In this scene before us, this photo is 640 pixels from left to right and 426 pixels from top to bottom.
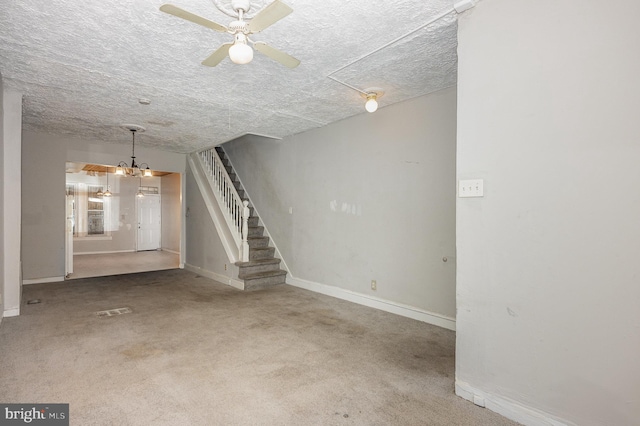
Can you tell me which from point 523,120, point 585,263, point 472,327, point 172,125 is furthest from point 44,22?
point 585,263

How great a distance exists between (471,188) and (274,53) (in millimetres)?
1638

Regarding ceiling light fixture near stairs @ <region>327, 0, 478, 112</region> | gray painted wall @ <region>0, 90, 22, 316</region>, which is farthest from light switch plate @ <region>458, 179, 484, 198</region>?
gray painted wall @ <region>0, 90, 22, 316</region>

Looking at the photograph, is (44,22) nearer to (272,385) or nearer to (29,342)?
(29,342)

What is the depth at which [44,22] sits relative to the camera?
2289 mm

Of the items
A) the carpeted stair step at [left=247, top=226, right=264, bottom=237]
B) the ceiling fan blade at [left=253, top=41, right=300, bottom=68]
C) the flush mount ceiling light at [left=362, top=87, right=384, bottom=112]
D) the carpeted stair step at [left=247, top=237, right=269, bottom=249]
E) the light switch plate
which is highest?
the flush mount ceiling light at [left=362, top=87, right=384, bottom=112]

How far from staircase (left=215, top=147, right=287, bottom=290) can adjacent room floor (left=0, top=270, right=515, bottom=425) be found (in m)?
0.92

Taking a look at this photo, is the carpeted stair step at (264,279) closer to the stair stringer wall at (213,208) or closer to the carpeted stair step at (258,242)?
the stair stringer wall at (213,208)

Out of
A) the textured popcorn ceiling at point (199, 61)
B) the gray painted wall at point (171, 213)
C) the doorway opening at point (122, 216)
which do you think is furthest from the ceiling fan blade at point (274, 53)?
the gray painted wall at point (171, 213)

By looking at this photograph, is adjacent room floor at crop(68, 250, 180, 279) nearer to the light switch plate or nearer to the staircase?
the staircase

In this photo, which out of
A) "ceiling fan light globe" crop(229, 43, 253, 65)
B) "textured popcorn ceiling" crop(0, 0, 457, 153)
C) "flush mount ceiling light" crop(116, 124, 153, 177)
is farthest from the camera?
"flush mount ceiling light" crop(116, 124, 153, 177)

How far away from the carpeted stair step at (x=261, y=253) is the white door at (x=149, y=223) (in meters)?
7.36

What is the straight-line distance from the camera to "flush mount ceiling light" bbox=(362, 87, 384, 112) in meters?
3.43

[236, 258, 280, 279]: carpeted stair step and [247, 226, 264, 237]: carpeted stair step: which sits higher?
[247, 226, 264, 237]: carpeted stair step

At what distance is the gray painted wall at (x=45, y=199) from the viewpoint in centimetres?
552
